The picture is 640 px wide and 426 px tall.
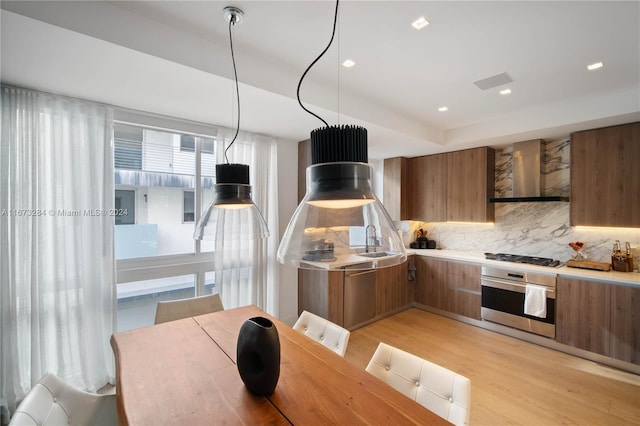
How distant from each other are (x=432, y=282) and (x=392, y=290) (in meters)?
0.63

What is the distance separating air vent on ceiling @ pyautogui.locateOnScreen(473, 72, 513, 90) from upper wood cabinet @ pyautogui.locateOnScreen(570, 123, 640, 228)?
59.8 inches

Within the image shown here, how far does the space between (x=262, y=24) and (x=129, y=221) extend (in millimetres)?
2192

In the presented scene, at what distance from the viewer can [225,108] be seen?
2.56 meters

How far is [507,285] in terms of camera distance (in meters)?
3.43

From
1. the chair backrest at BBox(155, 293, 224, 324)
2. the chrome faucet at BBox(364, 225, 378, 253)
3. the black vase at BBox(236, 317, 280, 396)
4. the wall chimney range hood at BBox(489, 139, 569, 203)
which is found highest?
the wall chimney range hood at BBox(489, 139, 569, 203)

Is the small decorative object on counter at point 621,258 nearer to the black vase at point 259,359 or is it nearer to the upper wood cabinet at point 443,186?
the upper wood cabinet at point 443,186

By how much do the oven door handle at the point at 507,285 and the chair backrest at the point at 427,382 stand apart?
261 cm

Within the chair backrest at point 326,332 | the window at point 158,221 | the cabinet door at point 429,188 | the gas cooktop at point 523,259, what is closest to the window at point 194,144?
the window at point 158,221

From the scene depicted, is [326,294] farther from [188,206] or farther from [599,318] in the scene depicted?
[599,318]

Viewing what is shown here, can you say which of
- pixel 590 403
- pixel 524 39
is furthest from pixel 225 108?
pixel 590 403

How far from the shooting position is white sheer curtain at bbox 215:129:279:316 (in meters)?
3.19

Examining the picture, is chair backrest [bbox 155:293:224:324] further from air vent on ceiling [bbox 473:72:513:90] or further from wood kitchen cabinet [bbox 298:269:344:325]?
air vent on ceiling [bbox 473:72:513:90]

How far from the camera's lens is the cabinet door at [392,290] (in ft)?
13.0

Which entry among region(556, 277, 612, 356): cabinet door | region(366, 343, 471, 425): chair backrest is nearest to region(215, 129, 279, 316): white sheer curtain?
region(366, 343, 471, 425): chair backrest
